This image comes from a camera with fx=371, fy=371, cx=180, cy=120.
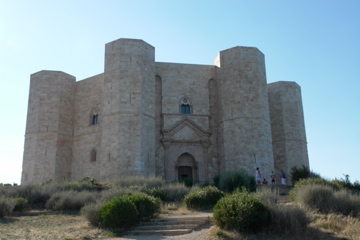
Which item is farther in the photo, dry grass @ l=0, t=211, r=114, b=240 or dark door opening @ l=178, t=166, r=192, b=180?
dark door opening @ l=178, t=166, r=192, b=180

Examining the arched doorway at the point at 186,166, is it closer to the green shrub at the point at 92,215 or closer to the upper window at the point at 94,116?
the upper window at the point at 94,116

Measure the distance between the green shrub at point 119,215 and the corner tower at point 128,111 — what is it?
11.2 metres

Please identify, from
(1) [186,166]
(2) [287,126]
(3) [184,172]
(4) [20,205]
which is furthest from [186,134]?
(4) [20,205]

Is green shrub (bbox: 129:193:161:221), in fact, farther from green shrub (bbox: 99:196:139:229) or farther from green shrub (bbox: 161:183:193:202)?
green shrub (bbox: 161:183:193:202)

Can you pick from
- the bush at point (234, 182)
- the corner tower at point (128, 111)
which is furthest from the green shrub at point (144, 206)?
the corner tower at point (128, 111)

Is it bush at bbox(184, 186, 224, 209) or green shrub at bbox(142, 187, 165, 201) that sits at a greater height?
green shrub at bbox(142, 187, 165, 201)

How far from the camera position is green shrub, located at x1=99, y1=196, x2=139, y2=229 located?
952 centimetres

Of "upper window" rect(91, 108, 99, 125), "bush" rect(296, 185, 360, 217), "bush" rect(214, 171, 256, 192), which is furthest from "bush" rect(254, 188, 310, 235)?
"upper window" rect(91, 108, 99, 125)

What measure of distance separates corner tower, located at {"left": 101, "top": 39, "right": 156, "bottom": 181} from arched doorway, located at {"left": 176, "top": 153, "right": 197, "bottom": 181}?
7.90 ft

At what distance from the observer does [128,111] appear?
2183cm

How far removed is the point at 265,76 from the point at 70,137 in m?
14.0

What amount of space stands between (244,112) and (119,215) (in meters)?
14.8

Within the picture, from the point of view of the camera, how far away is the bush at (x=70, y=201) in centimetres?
1318

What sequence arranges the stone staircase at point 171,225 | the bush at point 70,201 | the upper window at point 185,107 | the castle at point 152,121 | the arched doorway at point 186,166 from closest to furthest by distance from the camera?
the stone staircase at point 171,225
the bush at point 70,201
the castle at point 152,121
the arched doorway at point 186,166
the upper window at point 185,107
